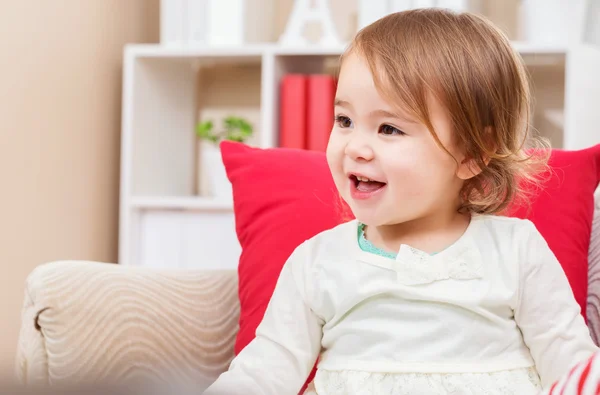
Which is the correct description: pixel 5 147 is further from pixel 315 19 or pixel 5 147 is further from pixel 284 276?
pixel 284 276

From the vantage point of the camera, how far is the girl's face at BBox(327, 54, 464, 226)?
83cm

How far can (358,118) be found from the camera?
84 centimetres

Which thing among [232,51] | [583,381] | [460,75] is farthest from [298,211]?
[232,51]

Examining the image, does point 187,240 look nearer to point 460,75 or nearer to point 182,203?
point 182,203

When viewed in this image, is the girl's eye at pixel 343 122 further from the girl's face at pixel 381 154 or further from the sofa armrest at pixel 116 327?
the sofa armrest at pixel 116 327

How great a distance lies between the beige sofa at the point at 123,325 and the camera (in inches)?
37.2

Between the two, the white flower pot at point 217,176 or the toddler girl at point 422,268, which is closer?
the toddler girl at point 422,268

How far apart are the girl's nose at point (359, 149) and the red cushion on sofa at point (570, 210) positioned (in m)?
0.29

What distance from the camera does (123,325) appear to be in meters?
0.97

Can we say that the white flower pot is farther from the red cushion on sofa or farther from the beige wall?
the red cushion on sofa

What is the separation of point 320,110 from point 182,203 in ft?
1.50

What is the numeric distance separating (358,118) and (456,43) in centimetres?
14

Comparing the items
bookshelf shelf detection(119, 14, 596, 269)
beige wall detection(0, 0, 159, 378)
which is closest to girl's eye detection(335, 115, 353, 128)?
beige wall detection(0, 0, 159, 378)

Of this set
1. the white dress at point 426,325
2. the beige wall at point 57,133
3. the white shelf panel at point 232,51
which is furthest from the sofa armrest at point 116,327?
the white shelf panel at point 232,51
